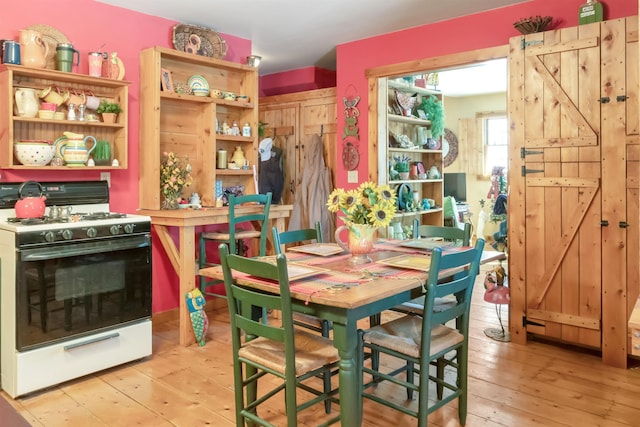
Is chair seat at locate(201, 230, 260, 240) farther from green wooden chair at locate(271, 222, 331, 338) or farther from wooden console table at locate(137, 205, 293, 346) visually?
green wooden chair at locate(271, 222, 331, 338)

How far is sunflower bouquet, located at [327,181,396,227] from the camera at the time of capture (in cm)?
238

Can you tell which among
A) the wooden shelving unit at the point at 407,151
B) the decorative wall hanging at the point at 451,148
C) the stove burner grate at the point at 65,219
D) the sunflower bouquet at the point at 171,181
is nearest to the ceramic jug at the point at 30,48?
the stove burner grate at the point at 65,219

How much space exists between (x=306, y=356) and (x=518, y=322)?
2162 mm

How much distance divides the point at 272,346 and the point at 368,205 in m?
0.79

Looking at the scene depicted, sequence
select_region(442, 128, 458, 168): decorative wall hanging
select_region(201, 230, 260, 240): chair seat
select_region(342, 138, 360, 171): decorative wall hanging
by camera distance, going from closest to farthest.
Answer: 1. select_region(201, 230, 260, 240): chair seat
2. select_region(342, 138, 360, 171): decorative wall hanging
3. select_region(442, 128, 458, 168): decorative wall hanging

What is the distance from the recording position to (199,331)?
3592mm

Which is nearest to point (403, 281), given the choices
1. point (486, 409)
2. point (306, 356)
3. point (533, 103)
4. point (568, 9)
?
point (306, 356)

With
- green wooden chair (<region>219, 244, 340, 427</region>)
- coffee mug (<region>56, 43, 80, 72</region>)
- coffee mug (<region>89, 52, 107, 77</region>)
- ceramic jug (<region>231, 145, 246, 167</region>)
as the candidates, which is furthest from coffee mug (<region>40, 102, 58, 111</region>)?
green wooden chair (<region>219, 244, 340, 427</region>)

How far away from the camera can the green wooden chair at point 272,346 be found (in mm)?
1920

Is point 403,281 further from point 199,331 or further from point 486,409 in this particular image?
point 199,331

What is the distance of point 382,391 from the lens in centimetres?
284

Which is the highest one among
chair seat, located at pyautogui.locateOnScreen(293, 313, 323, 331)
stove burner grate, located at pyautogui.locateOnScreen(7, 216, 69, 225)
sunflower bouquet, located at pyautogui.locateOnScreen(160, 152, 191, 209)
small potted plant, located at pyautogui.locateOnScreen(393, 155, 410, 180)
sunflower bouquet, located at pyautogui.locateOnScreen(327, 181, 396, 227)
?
small potted plant, located at pyautogui.locateOnScreen(393, 155, 410, 180)

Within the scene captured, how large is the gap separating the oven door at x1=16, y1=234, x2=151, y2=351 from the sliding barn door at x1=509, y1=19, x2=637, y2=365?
260 centimetres

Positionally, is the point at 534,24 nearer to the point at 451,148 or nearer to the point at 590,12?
the point at 590,12
